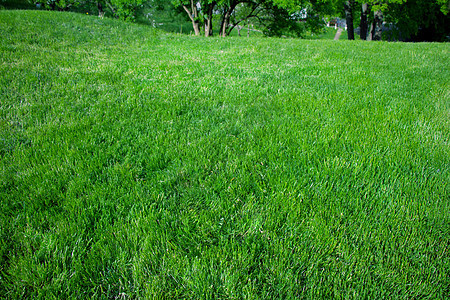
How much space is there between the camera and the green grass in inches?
67.0

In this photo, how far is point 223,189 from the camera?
8.27 ft

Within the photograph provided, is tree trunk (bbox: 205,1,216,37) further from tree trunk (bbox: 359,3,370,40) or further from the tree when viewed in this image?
the tree

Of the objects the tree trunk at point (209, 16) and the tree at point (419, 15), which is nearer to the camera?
the tree trunk at point (209, 16)

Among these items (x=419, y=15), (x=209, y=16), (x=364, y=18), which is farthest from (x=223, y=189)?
(x=419, y=15)

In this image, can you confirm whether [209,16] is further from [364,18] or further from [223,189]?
[223,189]

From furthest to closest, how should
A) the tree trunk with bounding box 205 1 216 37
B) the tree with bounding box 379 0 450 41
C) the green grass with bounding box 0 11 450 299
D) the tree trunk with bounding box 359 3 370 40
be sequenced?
the tree trunk with bounding box 359 3 370 40 < the tree with bounding box 379 0 450 41 < the tree trunk with bounding box 205 1 216 37 < the green grass with bounding box 0 11 450 299

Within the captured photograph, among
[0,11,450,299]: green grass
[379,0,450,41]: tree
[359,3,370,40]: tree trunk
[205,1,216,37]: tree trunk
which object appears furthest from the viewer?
[359,3,370,40]: tree trunk

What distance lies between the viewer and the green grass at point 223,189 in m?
1.70

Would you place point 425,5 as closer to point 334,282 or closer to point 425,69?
point 425,69

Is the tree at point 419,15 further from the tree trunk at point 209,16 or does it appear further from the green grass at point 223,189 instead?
the green grass at point 223,189

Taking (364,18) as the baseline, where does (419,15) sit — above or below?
below

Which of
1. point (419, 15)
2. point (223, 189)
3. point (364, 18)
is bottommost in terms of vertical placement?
point (223, 189)

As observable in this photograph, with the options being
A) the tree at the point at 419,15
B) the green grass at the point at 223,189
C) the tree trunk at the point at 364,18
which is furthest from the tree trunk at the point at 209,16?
the green grass at the point at 223,189

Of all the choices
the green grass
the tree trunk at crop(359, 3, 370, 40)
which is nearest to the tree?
the tree trunk at crop(359, 3, 370, 40)
